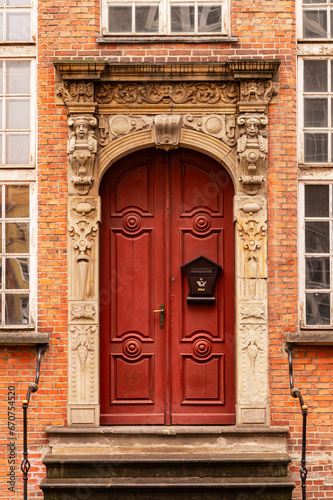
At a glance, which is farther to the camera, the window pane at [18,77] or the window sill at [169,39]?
the window pane at [18,77]

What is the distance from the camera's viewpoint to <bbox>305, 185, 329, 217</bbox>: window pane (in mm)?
7598

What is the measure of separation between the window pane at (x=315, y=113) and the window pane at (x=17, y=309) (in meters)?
3.78

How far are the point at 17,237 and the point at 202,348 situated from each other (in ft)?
8.02

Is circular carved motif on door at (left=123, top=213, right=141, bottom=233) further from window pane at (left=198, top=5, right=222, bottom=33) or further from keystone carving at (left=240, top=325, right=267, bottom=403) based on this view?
window pane at (left=198, top=5, right=222, bottom=33)

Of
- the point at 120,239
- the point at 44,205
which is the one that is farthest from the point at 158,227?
the point at 44,205

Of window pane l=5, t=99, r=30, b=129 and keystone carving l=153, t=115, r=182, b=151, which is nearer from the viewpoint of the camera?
keystone carving l=153, t=115, r=182, b=151

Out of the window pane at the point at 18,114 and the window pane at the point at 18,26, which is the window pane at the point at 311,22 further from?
the window pane at the point at 18,114

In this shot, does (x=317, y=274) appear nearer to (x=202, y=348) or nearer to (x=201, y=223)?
(x=201, y=223)

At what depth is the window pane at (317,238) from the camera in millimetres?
7570

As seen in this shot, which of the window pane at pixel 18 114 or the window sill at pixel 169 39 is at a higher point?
the window sill at pixel 169 39

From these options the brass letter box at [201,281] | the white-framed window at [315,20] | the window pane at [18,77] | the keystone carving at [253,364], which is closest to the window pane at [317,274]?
the keystone carving at [253,364]

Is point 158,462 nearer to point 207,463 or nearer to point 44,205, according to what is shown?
point 207,463

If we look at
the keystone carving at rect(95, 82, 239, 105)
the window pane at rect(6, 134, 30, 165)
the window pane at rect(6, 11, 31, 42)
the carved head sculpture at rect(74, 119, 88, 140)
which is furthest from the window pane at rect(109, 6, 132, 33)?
the window pane at rect(6, 134, 30, 165)

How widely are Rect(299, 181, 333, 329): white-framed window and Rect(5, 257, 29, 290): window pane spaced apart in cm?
310
